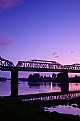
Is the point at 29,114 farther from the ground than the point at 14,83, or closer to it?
closer to it

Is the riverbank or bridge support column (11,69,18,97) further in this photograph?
bridge support column (11,69,18,97)

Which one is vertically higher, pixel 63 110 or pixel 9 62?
pixel 9 62

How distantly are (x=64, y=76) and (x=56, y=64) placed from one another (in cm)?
1403

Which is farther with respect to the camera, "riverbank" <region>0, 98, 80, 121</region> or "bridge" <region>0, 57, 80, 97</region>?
"bridge" <region>0, 57, 80, 97</region>

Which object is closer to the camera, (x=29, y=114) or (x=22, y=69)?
(x=29, y=114)

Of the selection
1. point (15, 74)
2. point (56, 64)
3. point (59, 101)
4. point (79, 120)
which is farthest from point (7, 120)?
point (56, 64)

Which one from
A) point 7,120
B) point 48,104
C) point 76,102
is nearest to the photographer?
point 7,120

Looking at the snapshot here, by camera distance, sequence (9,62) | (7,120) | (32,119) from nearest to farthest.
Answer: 1. (7,120)
2. (32,119)
3. (9,62)

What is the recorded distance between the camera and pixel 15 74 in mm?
110125

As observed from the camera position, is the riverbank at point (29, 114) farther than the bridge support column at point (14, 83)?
No

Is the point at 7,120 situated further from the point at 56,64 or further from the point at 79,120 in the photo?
the point at 56,64

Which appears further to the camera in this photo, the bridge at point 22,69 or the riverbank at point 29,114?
the bridge at point 22,69

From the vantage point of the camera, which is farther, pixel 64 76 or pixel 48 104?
pixel 64 76

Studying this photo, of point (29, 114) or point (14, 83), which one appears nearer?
point (29, 114)
